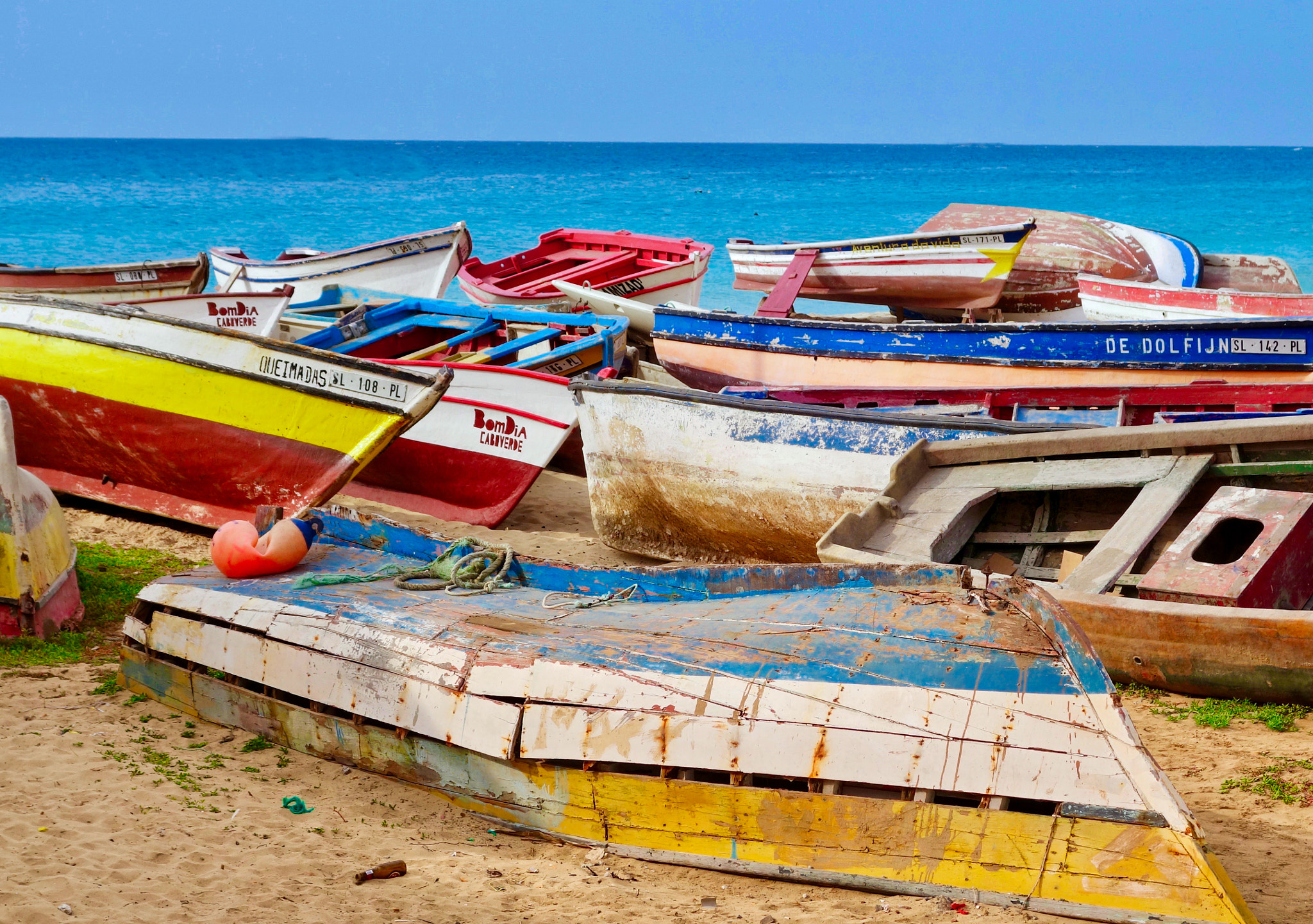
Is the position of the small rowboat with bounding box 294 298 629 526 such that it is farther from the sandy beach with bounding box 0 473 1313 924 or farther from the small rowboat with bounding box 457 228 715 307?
the sandy beach with bounding box 0 473 1313 924

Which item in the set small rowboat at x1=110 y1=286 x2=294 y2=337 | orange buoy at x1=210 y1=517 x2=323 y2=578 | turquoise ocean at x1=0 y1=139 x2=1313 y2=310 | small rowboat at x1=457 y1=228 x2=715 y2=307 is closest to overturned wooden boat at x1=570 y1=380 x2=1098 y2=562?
orange buoy at x1=210 y1=517 x2=323 y2=578

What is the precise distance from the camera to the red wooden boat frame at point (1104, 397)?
7.85 metres

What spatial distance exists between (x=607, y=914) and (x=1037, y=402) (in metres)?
5.91

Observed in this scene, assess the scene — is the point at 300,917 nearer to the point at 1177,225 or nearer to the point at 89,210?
the point at 1177,225

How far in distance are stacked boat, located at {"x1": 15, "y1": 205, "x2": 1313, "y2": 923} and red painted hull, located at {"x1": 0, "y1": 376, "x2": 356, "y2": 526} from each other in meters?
0.03

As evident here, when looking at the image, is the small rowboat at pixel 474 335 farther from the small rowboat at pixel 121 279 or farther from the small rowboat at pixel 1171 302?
the small rowboat at pixel 1171 302

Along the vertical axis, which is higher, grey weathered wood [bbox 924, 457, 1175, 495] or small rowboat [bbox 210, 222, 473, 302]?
small rowboat [bbox 210, 222, 473, 302]

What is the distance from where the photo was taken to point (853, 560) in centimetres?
555

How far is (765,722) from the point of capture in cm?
387

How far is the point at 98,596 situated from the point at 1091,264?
1107cm

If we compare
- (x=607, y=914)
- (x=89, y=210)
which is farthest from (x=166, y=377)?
(x=89, y=210)

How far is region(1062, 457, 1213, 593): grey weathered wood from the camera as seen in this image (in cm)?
542

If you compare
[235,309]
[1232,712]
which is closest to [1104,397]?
[1232,712]

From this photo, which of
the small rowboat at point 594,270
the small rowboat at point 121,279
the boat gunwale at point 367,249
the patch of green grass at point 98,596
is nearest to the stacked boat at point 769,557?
the patch of green grass at point 98,596
